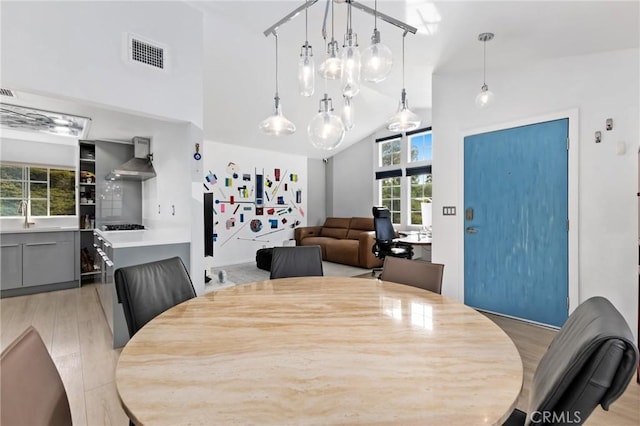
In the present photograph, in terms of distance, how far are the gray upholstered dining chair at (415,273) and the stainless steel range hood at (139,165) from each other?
3.23 meters

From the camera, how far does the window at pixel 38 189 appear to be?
13.6ft

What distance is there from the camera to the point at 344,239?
6.65 metres

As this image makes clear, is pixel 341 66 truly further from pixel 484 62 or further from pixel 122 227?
pixel 122 227

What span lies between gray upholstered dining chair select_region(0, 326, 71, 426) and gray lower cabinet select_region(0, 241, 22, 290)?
425 centimetres

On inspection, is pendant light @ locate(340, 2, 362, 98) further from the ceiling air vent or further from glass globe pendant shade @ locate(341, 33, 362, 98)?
the ceiling air vent

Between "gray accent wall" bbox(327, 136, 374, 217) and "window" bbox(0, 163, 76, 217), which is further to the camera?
"gray accent wall" bbox(327, 136, 374, 217)

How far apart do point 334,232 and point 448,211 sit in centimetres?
382

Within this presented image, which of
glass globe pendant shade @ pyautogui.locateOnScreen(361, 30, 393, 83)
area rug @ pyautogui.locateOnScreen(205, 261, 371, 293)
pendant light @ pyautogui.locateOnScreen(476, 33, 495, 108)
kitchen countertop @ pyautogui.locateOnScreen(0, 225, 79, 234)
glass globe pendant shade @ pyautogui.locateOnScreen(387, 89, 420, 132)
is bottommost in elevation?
area rug @ pyautogui.locateOnScreen(205, 261, 371, 293)

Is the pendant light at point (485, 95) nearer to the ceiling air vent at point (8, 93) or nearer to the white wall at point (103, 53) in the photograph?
the white wall at point (103, 53)

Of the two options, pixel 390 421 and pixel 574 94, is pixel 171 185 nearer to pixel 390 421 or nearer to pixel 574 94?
pixel 390 421

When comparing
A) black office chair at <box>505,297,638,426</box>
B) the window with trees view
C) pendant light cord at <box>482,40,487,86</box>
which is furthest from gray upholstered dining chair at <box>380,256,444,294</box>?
the window with trees view

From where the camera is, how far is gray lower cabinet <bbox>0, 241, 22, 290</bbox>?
146 inches

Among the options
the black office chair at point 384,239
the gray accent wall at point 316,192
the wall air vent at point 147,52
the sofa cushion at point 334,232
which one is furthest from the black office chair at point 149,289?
the gray accent wall at point 316,192

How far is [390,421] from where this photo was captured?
65 centimetres
